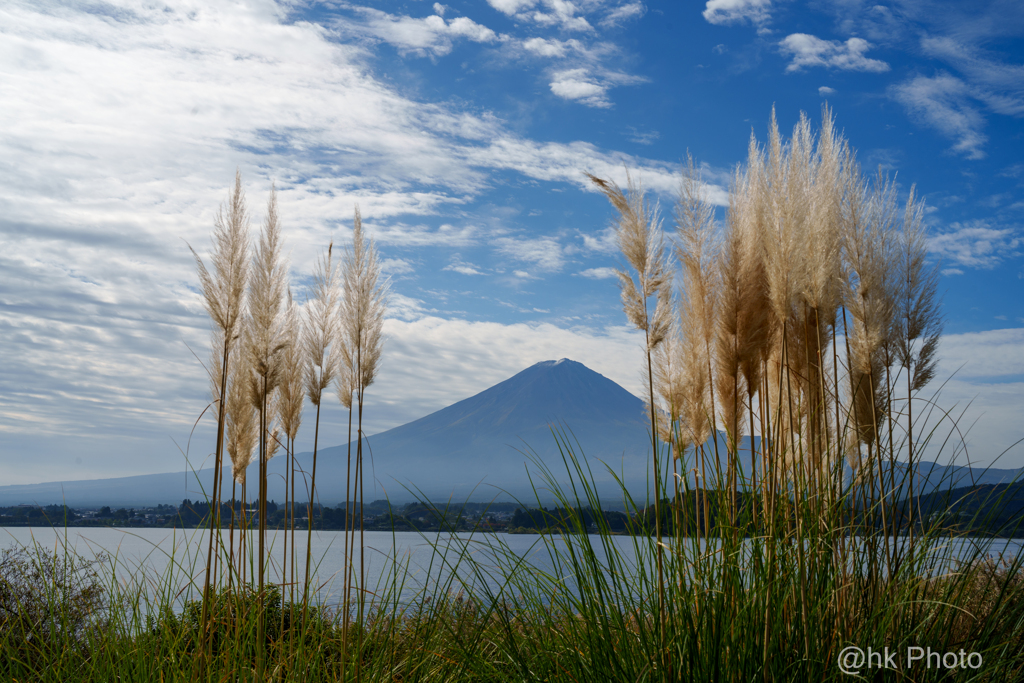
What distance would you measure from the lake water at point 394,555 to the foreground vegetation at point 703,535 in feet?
0.08

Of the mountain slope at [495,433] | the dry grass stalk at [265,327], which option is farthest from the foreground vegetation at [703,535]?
the mountain slope at [495,433]

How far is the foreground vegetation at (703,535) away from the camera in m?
2.41

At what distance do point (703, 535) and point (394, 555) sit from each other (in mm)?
1679

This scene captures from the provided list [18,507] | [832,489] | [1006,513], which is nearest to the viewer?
[832,489]

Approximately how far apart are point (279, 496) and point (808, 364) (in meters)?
3.22

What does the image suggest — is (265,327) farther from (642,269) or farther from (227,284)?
(642,269)

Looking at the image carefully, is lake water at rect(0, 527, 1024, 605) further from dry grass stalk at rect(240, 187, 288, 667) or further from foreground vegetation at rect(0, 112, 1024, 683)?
dry grass stalk at rect(240, 187, 288, 667)

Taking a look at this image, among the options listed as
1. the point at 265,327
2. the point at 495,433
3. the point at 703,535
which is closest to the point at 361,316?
the point at 265,327

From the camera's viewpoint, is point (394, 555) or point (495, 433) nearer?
point (394, 555)

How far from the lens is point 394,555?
3.15 m

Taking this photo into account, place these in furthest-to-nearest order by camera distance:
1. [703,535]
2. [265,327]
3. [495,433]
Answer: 1. [495,433]
2. [703,535]
3. [265,327]

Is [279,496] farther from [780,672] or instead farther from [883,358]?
[883,358]

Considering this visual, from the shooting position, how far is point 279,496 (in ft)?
12.4

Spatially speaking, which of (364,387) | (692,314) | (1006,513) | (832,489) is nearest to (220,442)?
(364,387)
